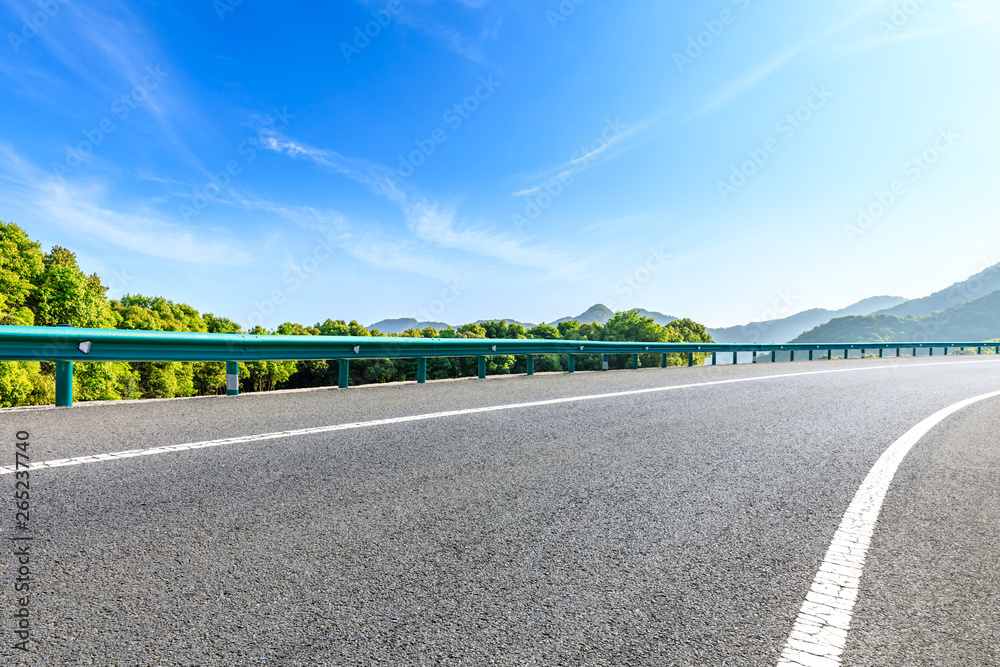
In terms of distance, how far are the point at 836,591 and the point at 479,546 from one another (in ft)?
5.00

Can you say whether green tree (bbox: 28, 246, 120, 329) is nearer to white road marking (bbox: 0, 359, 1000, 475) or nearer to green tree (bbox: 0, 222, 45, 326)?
green tree (bbox: 0, 222, 45, 326)

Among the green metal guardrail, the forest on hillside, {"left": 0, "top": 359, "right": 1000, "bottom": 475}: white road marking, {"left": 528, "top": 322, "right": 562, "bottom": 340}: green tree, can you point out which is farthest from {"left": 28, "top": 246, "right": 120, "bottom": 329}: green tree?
{"left": 528, "top": 322, "right": 562, "bottom": 340}: green tree

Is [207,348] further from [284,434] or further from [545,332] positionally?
[545,332]

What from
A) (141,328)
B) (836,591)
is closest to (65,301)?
(141,328)

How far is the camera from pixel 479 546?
2.62m

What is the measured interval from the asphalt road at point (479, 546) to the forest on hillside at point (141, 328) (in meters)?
6.56

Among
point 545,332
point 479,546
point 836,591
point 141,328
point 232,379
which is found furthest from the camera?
point 545,332

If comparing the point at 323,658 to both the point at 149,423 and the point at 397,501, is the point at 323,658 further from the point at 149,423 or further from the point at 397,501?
the point at 149,423

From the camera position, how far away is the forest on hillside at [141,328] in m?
36.5

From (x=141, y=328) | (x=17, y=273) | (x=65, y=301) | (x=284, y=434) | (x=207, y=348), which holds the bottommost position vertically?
(x=284, y=434)

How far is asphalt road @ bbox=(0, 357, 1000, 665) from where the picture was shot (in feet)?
6.07

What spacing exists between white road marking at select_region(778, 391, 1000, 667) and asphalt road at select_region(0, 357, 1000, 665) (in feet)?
0.16

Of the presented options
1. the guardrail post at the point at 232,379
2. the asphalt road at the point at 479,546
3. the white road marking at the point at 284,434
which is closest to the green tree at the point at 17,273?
the guardrail post at the point at 232,379

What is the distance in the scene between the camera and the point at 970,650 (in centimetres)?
189
